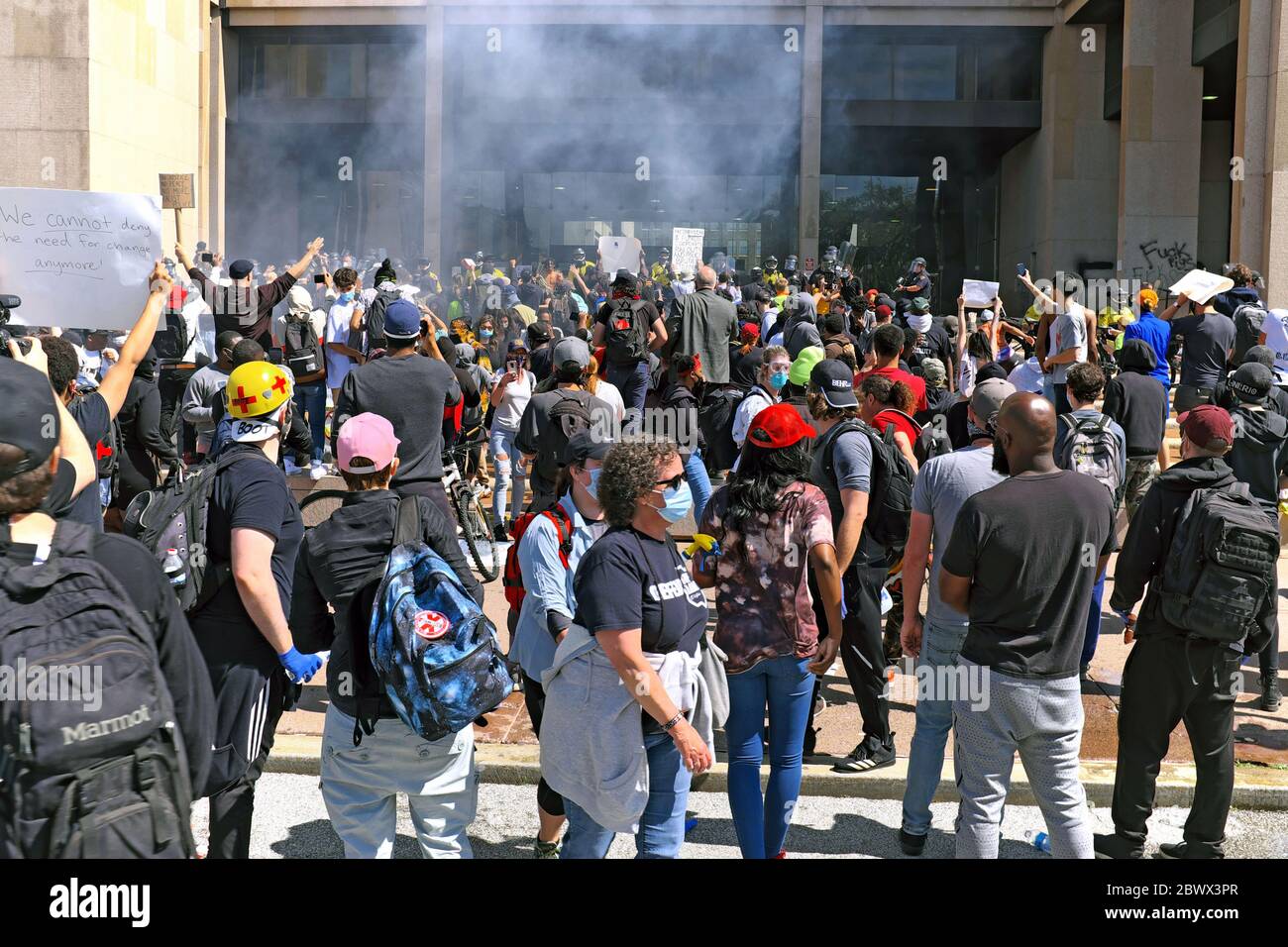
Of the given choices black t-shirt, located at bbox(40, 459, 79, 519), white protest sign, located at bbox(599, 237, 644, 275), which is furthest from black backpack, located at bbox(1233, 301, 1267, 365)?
white protest sign, located at bbox(599, 237, 644, 275)

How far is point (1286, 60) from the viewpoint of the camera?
59.6 ft

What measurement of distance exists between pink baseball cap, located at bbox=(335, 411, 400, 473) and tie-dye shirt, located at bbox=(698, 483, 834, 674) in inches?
47.5

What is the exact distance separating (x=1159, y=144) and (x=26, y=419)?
26419mm

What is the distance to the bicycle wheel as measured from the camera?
8.89 metres

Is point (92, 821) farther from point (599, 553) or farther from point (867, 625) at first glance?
point (867, 625)

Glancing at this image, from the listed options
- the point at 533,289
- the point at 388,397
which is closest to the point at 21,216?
the point at 388,397

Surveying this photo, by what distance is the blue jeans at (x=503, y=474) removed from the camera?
10242 millimetres

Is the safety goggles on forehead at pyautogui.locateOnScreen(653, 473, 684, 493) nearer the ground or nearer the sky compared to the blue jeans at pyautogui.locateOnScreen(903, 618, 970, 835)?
nearer the sky

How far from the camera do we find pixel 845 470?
18.4ft

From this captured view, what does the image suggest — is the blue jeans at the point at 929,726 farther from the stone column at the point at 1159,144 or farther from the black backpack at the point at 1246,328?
the stone column at the point at 1159,144

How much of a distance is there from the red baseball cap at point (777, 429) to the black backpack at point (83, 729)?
7.69 ft

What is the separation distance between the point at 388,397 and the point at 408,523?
2221 mm

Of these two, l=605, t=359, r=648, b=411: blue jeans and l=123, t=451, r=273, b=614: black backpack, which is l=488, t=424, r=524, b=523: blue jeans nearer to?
l=605, t=359, r=648, b=411: blue jeans

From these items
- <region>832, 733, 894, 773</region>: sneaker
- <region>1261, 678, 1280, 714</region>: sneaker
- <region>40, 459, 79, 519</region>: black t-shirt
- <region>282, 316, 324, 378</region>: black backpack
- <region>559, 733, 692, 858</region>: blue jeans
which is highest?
<region>282, 316, 324, 378</region>: black backpack
